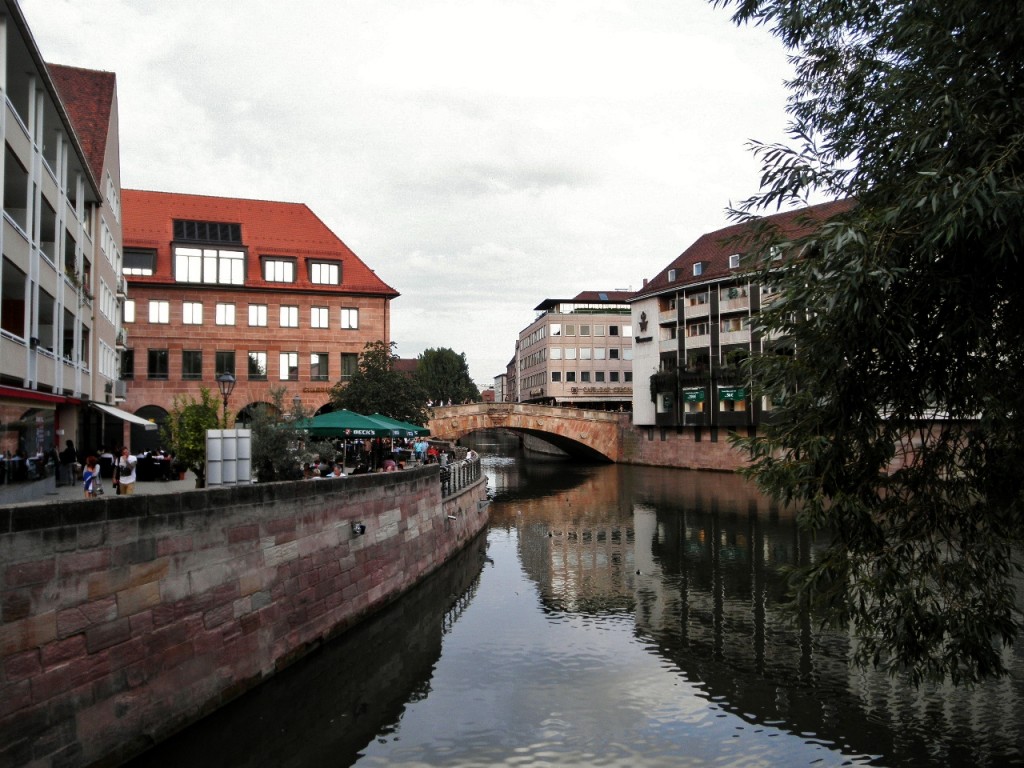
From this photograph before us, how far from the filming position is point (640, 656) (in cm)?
1686

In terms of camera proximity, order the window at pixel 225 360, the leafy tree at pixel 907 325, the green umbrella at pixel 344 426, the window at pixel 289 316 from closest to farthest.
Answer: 1. the leafy tree at pixel 907 325
2. the green umbrella at pixel 344 426
3. the window at pixel 225 360
4. the window at pixel 289 316

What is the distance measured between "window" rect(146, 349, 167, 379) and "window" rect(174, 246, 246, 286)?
407 centimetres

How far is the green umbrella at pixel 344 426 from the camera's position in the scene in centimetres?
2443

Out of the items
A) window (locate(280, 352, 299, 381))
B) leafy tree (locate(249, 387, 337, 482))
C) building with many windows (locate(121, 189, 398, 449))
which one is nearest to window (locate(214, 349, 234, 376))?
building with many windows (locate(121, 189, 398, 449))

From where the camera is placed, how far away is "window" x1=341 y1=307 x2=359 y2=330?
161 ft

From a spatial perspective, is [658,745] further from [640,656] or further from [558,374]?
[558,374]

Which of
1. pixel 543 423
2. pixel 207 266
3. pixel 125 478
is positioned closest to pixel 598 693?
pixel 125 478

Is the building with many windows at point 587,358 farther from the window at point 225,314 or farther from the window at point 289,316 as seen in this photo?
the window at point 225,314

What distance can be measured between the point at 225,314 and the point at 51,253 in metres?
21.8

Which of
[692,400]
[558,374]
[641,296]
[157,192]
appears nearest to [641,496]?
[692,400]

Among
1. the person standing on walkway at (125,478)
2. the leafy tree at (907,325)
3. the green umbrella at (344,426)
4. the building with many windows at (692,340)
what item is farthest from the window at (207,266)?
the leafy tree at (907,325)

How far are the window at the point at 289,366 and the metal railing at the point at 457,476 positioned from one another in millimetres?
15887

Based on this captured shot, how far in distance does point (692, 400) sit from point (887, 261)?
179 feet

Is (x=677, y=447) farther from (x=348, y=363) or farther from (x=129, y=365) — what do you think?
(x=129, y=365)
